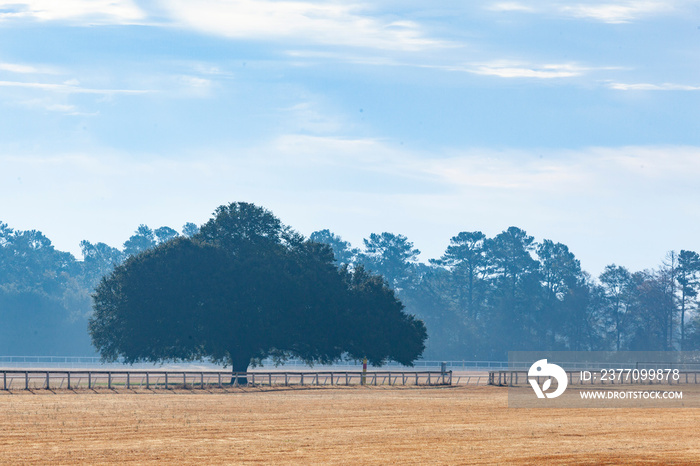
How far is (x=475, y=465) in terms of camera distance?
72.6 ft

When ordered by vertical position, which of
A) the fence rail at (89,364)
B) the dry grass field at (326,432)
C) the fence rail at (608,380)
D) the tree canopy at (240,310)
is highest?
the tree canopy at (240,310)

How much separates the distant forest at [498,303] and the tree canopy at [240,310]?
83133 millimetres

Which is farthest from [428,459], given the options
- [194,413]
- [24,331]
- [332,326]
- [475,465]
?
[24,331]

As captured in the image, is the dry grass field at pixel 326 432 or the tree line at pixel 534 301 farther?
the tree line at pixel 534 301

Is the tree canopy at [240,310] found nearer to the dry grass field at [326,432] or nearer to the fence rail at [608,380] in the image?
the fence rail at [608,380]

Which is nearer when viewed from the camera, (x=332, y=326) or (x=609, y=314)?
(x=332, y=326)

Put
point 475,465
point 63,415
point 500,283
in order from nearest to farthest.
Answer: point 475,465, point 63,415, point 500,283

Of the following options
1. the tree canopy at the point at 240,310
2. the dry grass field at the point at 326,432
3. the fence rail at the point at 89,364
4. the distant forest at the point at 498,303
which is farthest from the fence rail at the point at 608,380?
the distant forest at the point at 498,303

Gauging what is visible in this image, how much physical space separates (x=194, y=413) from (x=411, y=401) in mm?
12896

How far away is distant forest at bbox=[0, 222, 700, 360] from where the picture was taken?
153375 mm

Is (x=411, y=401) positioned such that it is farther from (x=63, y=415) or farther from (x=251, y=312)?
(x=251, y=312)

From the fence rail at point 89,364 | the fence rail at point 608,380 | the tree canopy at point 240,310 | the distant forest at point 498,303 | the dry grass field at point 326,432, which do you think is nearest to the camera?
the dry grass field at point 326,432

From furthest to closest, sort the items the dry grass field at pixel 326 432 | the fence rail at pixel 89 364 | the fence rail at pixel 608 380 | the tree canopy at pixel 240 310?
the fence rail at pixel 89 364, the fence rail at pixel 608 380, the tree canopy at pixel 240 310, the dry grass field at pixel 326 432

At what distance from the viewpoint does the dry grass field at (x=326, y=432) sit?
914 inches
